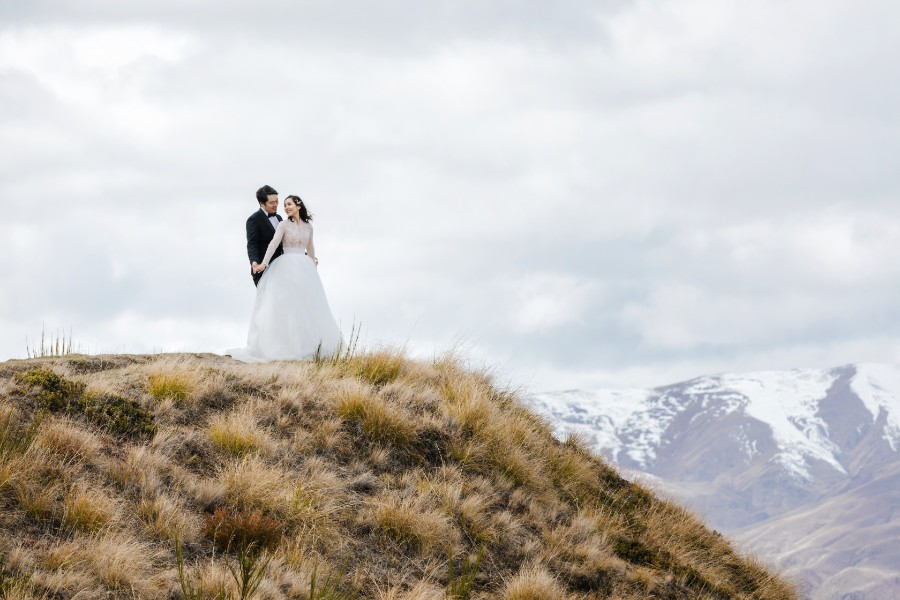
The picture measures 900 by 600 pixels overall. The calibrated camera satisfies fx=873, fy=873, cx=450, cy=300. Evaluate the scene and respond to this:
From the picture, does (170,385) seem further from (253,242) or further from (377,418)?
(253,242)

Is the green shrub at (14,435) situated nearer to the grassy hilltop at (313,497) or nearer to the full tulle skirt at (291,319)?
the grassy hilltop at (313,497)

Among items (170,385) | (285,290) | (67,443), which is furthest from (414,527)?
(285,290)

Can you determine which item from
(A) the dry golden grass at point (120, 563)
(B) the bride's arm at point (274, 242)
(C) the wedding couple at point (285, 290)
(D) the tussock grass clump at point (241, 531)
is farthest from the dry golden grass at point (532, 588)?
(B) the bride's arm at point (274, 242)

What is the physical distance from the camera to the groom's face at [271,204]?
58.7ft

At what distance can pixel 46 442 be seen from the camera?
9.76m

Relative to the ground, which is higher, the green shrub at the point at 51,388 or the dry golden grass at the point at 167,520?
the green shrub at the point at 51,388

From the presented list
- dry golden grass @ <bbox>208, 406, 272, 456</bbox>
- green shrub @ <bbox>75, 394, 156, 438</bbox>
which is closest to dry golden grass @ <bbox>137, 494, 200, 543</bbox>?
dry golden grass @ <bbox>208, 406, 272, 456</bbox>

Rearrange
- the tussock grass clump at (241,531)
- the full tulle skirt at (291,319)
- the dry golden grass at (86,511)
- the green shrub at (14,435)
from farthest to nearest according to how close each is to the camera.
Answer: the full tulle skirt at (291,319), the green shrub at (14,435), the tussock grass clump at (241,531), the dry golden grass at (86,511)

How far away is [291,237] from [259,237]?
790mm

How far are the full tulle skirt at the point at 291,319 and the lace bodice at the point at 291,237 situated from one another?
25 centimetres

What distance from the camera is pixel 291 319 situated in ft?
56.3

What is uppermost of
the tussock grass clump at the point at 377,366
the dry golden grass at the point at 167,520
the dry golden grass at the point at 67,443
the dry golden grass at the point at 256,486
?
the tussock grass clump at the point at 377,366

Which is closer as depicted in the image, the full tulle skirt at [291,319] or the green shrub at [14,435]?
the green shrub at [14,435]

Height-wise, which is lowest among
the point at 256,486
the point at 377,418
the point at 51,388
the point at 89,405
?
the point at 256,486
